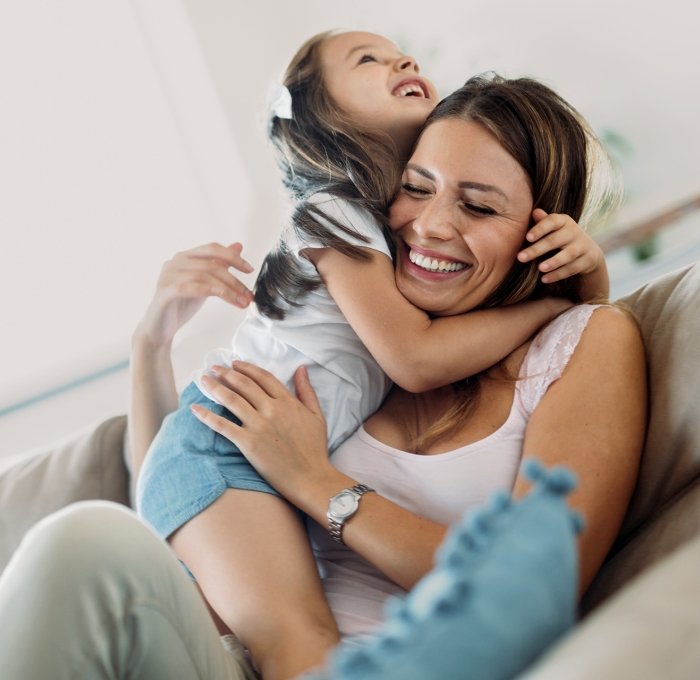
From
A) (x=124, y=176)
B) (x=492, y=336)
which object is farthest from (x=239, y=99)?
(x=492, y=336)

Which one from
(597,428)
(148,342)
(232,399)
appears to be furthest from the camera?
(148,342)

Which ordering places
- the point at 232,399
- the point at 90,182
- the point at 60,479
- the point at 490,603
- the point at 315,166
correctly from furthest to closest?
the point at 90,182 → the point at 60,479 → the point at 315,166 → the point at 232,399 → the point at 490,603

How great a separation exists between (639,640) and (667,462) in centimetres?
65

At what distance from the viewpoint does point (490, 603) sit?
1.64 feet

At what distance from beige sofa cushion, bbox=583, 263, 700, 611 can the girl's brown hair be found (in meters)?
0.44

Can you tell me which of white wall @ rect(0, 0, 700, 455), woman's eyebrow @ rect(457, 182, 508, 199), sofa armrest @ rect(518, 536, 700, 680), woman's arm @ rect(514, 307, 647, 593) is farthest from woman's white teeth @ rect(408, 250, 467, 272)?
white wall @ rect(0, 0, 700, 455)

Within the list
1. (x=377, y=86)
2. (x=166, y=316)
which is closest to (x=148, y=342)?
(x=166, y=316)

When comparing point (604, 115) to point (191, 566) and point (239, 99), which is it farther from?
point (191, 566)

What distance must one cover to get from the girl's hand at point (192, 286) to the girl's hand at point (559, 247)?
18.4 inches

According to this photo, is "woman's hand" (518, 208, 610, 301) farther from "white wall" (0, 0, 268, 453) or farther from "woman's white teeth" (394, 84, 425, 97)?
"white wall" (0, 0, 268, 453)

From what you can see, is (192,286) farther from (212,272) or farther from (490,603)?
(490,603)

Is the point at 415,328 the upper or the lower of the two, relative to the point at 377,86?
lower

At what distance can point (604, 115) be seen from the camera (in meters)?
2.39

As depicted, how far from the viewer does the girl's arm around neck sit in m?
1.21
